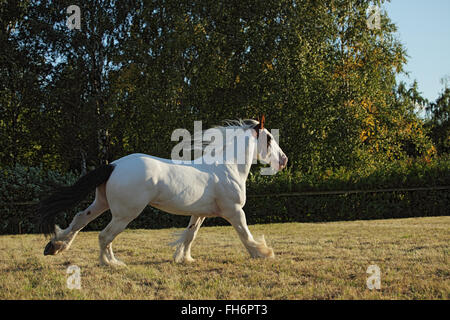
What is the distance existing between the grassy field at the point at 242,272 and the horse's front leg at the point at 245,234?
0.56 ft

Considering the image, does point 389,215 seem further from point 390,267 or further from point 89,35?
point 89,35

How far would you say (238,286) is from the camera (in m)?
4.30

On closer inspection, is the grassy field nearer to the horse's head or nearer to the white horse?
the white horse

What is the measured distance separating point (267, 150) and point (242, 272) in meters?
2.03

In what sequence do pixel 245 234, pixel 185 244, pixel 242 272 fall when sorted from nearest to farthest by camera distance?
pixel 242 272 → pixel 245 234 → pixel 185 244

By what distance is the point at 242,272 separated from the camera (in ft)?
16.7

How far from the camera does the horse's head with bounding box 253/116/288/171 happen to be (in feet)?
20.6


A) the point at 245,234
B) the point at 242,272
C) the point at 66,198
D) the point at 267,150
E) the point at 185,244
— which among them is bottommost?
the point at 242,272

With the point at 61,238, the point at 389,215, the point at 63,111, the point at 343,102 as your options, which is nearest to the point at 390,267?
the point at 61,238

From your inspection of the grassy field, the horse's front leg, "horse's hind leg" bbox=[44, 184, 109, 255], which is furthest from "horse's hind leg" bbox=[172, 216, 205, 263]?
"horse's hind leg" bbox=[44, 184, 109, 255]

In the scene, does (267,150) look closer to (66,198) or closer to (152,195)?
(152,195)

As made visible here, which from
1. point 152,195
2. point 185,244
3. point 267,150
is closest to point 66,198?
point 152,195

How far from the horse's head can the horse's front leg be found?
1.00 meters
